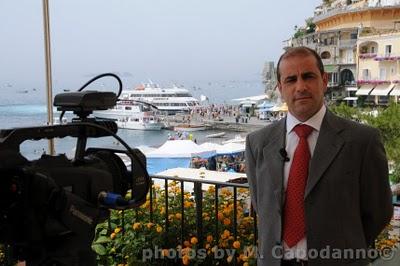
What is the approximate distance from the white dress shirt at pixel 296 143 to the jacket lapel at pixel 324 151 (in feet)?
0.07

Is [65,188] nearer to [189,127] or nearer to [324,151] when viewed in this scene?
[324,151]

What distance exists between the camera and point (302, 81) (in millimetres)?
1237

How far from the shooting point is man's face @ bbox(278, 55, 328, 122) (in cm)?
→ 124

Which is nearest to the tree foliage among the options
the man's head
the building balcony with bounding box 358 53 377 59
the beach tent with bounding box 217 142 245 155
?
the building balcony with bounding box 358 53 377 59

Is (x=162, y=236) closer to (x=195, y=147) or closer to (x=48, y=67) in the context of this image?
(x=48, y=67)

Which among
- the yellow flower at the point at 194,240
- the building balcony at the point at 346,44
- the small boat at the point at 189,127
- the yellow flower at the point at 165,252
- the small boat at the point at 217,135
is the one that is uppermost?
the building balcony at the point at 346,44

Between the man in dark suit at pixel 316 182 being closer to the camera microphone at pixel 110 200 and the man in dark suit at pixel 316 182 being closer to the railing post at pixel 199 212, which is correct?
the camera microphone at pixel 110 200

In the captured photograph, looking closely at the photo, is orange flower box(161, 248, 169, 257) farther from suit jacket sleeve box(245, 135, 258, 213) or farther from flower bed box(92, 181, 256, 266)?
suit jacket sleeve box(245, 135, 258, 213)

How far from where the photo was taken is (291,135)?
4.32ft

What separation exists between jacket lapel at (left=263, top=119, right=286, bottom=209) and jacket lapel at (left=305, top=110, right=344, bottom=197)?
8 centimetres

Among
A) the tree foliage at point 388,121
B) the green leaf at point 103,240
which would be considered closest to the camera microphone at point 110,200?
the green leaf at point 103,240

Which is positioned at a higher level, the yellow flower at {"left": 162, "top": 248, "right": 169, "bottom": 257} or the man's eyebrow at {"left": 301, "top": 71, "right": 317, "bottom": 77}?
the man's eyebrow at {"left": 301, "top": 71, "right": 317, "bottom": 77}

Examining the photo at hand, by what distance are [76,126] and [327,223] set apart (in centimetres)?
71

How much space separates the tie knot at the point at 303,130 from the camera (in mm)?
1284
